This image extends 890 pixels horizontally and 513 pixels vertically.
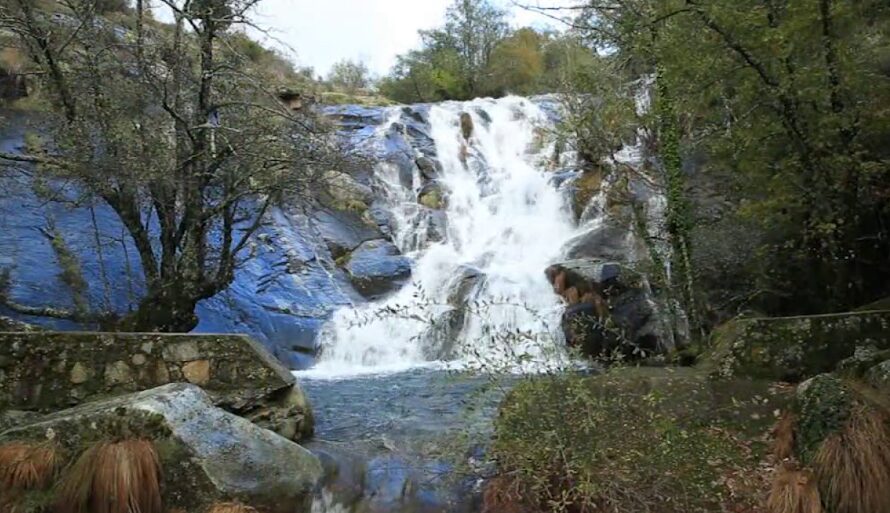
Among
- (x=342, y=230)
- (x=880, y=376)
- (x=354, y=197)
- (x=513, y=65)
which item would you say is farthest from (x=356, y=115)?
(x=880, y=376)

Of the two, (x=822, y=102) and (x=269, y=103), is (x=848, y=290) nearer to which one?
(x=822, y=102)

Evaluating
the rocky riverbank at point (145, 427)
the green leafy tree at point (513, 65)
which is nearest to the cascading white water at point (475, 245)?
the rocky riverbank at point (145, 427)

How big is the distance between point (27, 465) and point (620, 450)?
3.65 m

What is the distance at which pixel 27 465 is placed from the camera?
13.6 feet

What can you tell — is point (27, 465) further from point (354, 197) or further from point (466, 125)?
point (466, 125)

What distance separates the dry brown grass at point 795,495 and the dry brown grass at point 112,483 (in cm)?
361

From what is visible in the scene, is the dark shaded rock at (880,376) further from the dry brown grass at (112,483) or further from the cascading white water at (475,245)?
the dry brown grass at (112,483)

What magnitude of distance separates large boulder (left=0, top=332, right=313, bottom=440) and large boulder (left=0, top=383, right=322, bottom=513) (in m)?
1.25

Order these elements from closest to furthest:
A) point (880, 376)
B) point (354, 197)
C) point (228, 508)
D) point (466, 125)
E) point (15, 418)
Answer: point (228, 508), point (880, 376), point (15, 418), point (354, 197), point (466, 125)

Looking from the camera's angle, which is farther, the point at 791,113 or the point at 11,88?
the point at 11,88

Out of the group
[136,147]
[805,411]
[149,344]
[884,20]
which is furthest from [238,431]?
[884,20]

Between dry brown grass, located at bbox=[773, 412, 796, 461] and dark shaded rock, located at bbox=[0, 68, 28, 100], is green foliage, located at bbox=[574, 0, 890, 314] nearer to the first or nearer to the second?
dry brown grass, located at bbox=[773, 412, 796, 461]

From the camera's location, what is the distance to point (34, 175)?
10.0 meters

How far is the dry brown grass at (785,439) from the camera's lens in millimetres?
4379
